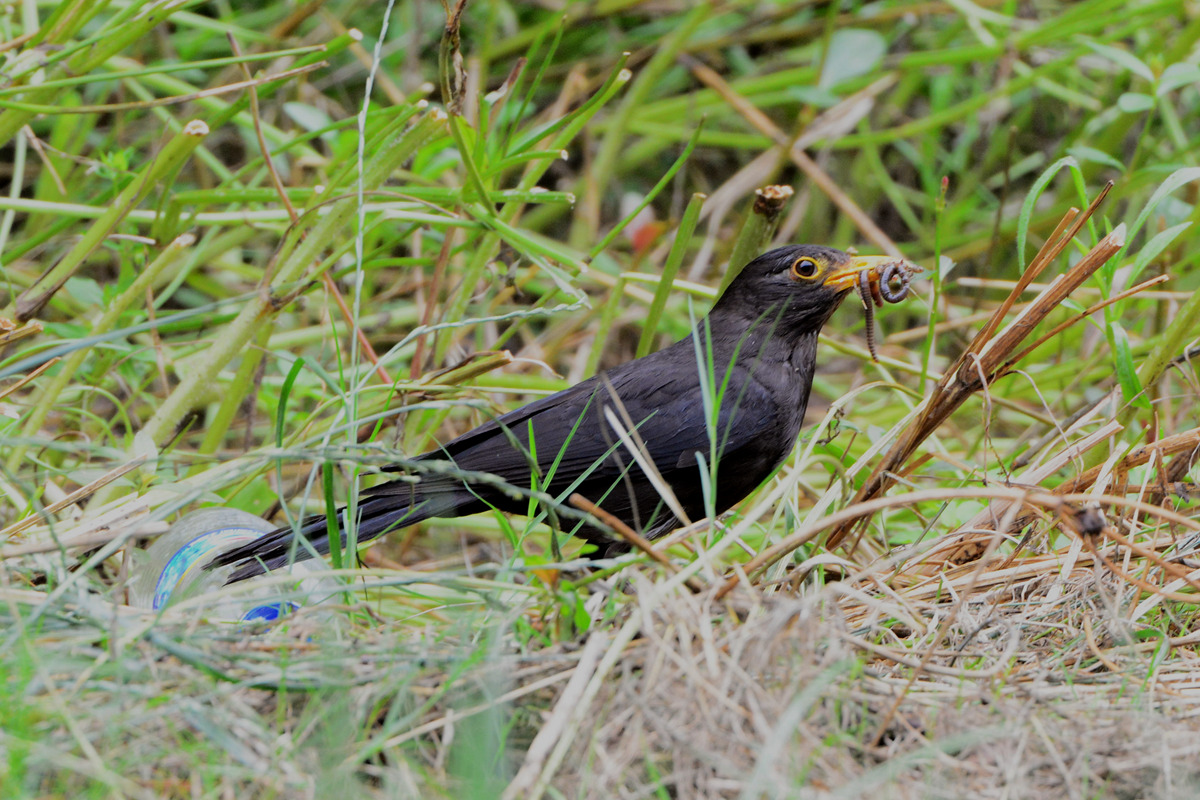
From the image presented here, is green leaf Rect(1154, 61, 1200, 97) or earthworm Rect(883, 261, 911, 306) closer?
earthworm Rect(883, 261, 911, 306)

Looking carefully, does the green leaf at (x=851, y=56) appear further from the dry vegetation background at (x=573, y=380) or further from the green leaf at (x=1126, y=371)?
the green leaf at (x=1126, y=371)

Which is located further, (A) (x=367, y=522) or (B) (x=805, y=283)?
(B) (x=805, y=283)

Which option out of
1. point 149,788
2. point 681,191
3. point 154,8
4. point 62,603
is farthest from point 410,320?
point 149,788

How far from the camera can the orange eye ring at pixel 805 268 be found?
3363 millimetres

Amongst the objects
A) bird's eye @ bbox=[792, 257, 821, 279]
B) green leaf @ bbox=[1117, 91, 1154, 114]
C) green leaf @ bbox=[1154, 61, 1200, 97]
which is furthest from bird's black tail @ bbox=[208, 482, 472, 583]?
green leaf @ bbox=[1154, 61, 1200, 97]

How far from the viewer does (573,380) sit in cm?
430

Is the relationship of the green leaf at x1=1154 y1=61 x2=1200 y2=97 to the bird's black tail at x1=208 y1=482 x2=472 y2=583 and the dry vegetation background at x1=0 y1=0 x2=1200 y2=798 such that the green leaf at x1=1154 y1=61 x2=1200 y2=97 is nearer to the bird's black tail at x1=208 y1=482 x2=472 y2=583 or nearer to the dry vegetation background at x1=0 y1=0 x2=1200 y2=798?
the dry vegetation background at x1=0 y1=0 x2=1200 y2=798

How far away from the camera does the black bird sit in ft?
9.89

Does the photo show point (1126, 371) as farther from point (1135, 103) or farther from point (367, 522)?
point (367, 522)

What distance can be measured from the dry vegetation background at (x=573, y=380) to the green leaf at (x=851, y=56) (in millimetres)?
21

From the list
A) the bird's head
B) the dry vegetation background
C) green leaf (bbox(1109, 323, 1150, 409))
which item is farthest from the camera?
the bird's head

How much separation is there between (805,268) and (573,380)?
4.00 ft

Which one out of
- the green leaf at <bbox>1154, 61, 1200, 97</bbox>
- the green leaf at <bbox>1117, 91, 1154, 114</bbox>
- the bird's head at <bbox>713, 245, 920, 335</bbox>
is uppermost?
the green leaf at <bbox>1154, 61, 1200, 97</bbox>

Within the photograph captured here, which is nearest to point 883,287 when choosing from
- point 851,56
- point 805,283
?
point 805,283
